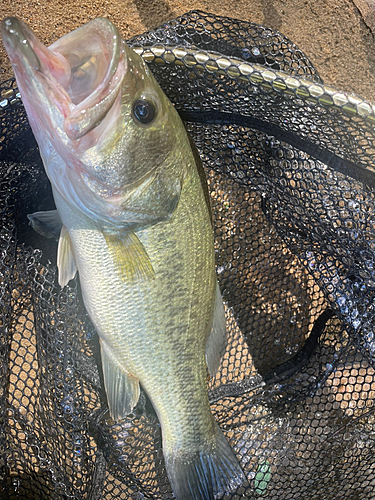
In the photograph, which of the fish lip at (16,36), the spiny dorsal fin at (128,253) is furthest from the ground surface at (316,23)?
A: the spiny dorsal fin at (128,253)

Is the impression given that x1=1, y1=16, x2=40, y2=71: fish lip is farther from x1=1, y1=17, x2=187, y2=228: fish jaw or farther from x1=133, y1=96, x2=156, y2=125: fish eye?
x1=133, y1=96, x2=156, y2=125: fish eye

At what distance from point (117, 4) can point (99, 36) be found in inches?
63.6

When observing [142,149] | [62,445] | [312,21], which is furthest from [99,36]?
[312,21]

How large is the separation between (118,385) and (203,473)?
0.59m

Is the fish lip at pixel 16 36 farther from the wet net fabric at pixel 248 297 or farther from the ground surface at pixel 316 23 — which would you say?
the ground surface at pixel 316 23

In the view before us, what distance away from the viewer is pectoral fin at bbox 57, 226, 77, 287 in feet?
5.63

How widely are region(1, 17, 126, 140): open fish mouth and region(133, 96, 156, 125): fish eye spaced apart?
11 centimetres

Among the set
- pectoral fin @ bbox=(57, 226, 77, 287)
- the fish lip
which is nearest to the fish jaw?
the fish lip

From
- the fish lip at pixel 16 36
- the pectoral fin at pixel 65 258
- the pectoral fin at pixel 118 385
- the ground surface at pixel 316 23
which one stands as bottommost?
the pectoral fin at pixel 118 385

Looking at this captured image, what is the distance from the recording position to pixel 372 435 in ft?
8.05

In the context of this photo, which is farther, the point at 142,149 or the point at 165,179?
the point at 165,179

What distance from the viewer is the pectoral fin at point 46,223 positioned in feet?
5.98

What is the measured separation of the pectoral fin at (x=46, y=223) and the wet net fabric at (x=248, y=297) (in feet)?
0.56

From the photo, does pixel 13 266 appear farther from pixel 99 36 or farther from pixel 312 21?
pixel 312 21
